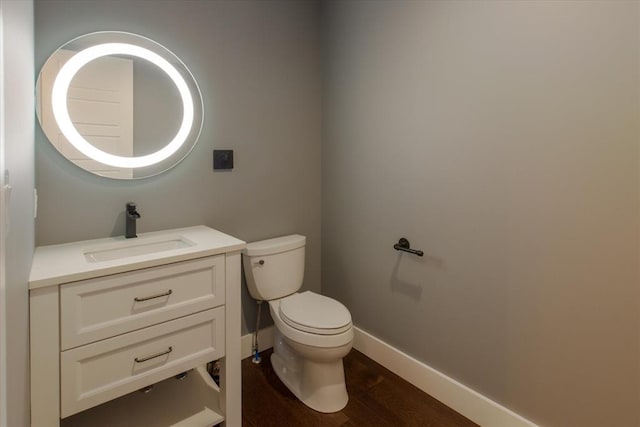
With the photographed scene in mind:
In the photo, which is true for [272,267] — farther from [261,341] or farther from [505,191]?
[505,191]

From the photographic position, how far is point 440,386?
1.76 metres

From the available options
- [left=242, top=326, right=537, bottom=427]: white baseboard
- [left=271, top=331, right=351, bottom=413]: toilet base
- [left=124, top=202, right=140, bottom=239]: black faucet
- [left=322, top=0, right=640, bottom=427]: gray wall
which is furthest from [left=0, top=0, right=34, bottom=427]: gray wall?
[left=322, top=0, right=640, bottom=427]: gray wall

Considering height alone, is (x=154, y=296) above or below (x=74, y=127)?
below

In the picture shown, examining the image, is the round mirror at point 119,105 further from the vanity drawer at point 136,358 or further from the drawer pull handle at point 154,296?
the vanity drawer at point 136,358

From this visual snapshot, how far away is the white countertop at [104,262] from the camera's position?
1114mm

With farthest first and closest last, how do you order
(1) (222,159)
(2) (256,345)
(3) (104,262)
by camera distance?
(2) (256,345)
(1) (222,159)
(3) (104,262)

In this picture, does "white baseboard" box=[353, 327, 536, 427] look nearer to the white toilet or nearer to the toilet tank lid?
the white toilet

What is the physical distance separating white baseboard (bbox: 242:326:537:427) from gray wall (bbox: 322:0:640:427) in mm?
47

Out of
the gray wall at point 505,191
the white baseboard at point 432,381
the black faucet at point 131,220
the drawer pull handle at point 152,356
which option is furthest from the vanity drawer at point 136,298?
the gray wall at point 505,191

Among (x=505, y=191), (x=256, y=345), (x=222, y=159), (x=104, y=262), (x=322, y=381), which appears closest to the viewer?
(x=104, y=262)

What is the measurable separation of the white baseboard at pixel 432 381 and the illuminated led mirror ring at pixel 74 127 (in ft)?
3.78

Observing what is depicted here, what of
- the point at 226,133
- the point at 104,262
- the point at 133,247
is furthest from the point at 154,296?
the point at 226,133

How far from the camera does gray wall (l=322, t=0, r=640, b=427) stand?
3.97 feet

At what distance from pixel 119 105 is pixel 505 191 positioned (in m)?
1.73
